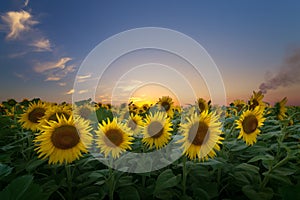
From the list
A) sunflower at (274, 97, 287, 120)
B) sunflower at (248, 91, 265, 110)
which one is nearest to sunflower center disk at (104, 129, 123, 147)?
sunflower at (248, 91, 265, 110)

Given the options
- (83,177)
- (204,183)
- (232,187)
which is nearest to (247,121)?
(232,187)

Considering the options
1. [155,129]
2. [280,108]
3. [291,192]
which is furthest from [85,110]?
[291,192]

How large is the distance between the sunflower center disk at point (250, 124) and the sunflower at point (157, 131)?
893mm

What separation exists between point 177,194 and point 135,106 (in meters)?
7.51

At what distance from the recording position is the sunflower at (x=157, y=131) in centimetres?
348

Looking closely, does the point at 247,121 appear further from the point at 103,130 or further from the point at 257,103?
the point at 103,130

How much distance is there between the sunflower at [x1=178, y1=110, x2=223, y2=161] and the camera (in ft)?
8.97

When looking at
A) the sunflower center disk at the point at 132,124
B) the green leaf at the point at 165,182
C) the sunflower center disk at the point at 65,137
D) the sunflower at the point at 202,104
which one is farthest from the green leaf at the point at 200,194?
the sunflower at the point at 202,104

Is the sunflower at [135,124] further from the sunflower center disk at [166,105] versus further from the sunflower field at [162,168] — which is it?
the sunflower center disk at [166,105]

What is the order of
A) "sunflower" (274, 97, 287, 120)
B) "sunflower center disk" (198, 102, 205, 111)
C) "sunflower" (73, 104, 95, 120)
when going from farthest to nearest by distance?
"sunflower" (73, 104, 95, 120)
"sunflower center disk" (198, 102, 205, 111)
"sunflower" (274, 97, 287, 120)

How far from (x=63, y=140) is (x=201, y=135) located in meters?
1.43

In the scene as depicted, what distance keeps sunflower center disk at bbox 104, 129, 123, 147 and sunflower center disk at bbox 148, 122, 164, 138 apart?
1.66 feet

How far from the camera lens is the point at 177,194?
2.51m

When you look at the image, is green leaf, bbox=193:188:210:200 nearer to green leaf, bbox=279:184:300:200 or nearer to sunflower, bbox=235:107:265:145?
green leaf, bbox=279:184:300:200
